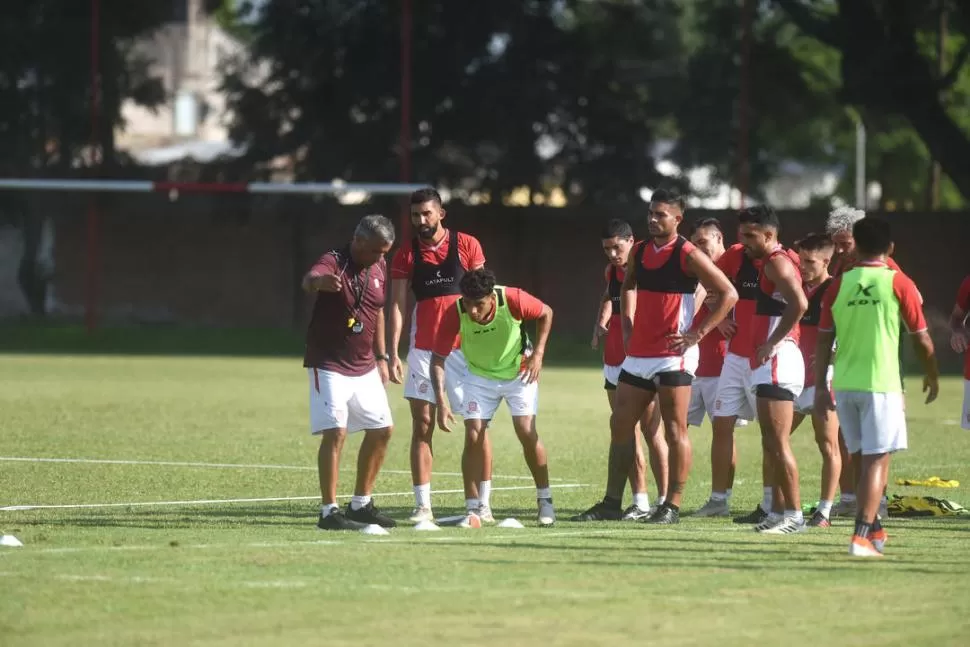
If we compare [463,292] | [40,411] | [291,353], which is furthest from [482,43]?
[463,292]

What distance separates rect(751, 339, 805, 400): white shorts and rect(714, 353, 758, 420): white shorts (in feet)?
2.03

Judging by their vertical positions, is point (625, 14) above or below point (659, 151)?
above

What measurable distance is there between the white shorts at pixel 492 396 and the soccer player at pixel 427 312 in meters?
0.14

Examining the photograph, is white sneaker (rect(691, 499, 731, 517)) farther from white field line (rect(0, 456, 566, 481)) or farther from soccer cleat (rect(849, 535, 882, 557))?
A: white field line (rect(0, 456, 566, 481))

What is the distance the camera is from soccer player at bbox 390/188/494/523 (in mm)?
12000

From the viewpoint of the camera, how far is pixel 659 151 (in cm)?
4241

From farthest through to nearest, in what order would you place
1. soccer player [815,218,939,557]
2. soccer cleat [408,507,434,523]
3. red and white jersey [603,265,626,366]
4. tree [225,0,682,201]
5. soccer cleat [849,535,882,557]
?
1. tree [225,0,682,201]
2. red and white jersey [603,265,626,366]
3. soccer cleat [408,507,434,523]
4. soccer player [815,218,939,557]
5. soccer cleat [849,535,882,557]

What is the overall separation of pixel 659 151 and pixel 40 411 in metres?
23.7

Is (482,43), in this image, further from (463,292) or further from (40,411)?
(463,292)

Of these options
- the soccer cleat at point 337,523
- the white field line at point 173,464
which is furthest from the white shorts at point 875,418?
the white field line at point 173,464

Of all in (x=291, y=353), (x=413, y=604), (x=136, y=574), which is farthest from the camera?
(x=291, y=353)

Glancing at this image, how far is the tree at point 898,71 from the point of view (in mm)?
36375

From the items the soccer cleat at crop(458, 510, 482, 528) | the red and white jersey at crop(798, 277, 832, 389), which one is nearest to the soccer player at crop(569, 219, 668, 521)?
the soccer cleat at crop(458, 510, 482, 528)

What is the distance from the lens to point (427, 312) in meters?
12.4
